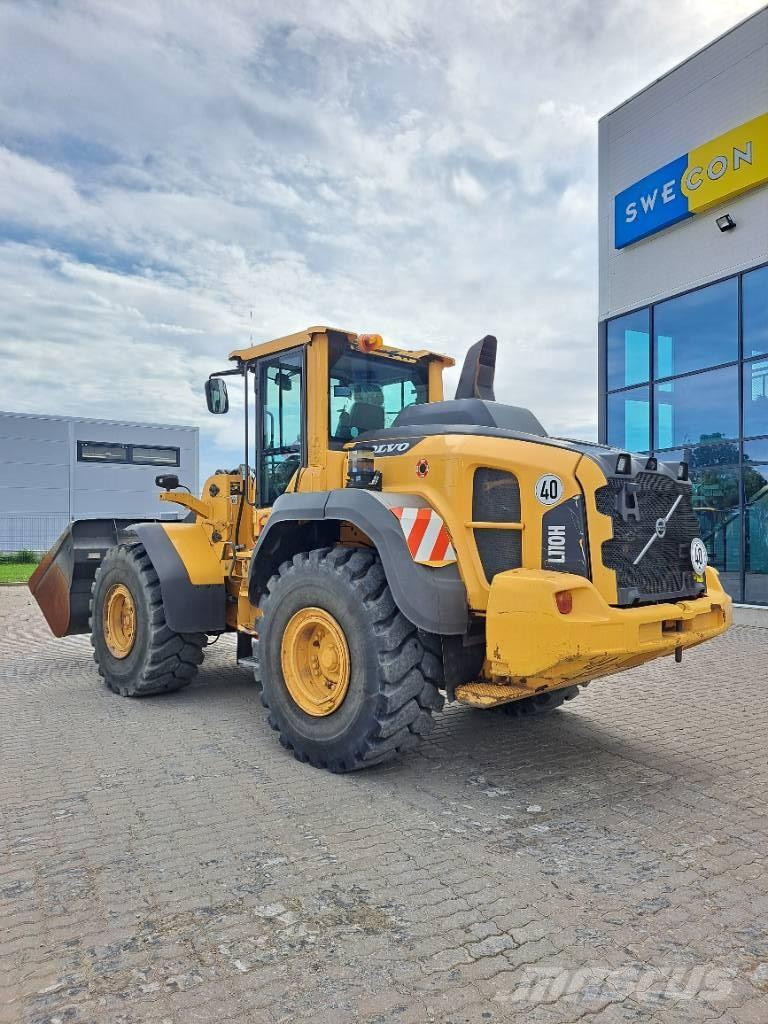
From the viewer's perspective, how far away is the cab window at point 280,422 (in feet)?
17.6

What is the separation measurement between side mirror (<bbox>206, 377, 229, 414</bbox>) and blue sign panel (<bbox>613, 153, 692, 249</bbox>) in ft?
34.9

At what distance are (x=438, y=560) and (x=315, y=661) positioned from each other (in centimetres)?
113

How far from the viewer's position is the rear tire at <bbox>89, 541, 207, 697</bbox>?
19.6 feet

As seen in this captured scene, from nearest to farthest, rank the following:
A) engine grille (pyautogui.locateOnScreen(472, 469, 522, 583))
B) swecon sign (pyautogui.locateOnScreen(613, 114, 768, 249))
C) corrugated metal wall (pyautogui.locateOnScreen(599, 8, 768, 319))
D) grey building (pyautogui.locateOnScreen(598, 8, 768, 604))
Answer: engine grille (pyautogui.locateOnScreen(472, 469, 522, 583))
swecon sign (pyautogui.locateOnScreen(613, 114, 768, 249))
corrugated metal wall (pyautogui.locateOnScreen(599, 8, 768, 319))
grey building (pyautogui.locateOnScreen(598, 8, 768, 604))

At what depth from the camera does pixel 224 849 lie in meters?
3.32

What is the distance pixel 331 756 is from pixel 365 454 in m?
1.76

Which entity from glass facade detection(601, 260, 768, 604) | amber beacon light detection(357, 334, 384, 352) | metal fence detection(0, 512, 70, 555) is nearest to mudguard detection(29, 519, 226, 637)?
amber beacon light detection(357, 334, 384, 352)

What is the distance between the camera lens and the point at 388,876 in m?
3.09

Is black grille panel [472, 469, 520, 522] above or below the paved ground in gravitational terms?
above

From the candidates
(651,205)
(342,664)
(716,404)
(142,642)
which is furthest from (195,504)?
(651,205)

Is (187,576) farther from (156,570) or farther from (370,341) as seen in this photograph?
(370,341)

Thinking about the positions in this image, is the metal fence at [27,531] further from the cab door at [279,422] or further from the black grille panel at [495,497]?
the black grille panel at [495,497]

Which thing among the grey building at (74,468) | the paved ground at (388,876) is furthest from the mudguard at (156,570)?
the grey building at (74,468)

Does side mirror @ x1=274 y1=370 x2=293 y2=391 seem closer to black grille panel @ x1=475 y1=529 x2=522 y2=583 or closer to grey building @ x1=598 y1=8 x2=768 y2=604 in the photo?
black grille panel @ x1=475 y1=529 x2=522 y2=583
